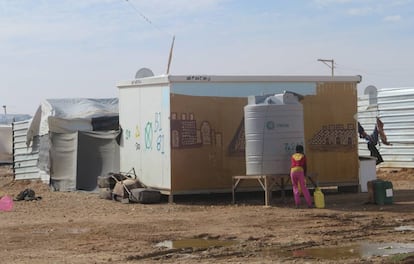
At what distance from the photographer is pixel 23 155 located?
89.0 feet

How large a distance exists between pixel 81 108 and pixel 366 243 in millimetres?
16348

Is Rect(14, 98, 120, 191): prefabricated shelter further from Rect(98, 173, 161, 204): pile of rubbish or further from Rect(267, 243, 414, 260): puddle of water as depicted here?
Rect(267, 243, 414, 260): puddle of water

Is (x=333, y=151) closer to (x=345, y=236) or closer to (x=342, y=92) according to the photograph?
(x=342, y=92)

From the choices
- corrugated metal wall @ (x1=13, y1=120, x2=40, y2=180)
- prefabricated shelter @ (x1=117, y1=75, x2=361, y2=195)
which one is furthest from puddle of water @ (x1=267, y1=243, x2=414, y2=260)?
corrugated metal wall @ (x1=13, y1=120, x2=40, y2=180)

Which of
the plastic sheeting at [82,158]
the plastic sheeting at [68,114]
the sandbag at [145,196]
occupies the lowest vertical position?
the sandbag at [145,196]

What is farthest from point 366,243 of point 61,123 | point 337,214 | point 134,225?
point 61,123

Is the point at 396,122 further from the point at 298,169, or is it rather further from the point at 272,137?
the point at 298,169

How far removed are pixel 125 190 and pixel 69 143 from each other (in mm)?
5153

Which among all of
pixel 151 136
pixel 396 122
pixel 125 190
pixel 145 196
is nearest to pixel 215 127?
pixel 151 136

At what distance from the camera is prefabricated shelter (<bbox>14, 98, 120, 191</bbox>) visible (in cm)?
2170

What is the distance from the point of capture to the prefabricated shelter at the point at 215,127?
56.9 ft

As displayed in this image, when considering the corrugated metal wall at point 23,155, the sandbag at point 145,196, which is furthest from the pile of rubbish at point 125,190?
the corrugated metal wall at point 23,155

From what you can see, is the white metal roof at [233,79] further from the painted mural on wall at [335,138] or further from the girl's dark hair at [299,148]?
the girl's dark hair at [299,148]

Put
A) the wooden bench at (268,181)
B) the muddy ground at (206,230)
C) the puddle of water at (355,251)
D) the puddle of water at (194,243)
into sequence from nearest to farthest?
the puddle of water at (355,251) < the muddy ground at (206,230) < the puddle of water at (194,243) < the wooden bench at (268,181)
